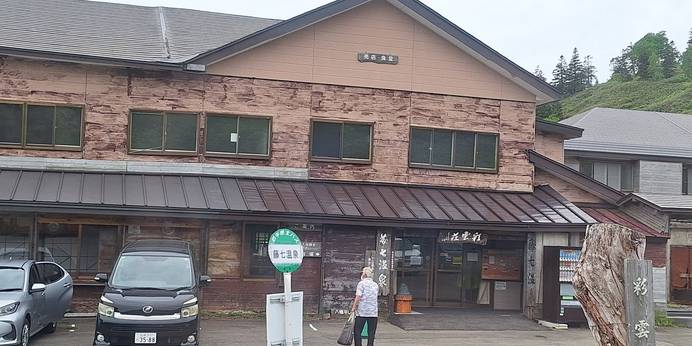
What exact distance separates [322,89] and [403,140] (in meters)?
2.85

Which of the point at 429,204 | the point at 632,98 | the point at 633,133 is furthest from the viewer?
the point at 632,98

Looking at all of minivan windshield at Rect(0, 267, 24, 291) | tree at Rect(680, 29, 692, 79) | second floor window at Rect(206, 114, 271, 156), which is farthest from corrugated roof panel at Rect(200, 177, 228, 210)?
tree at Rect(680, 29, 692, 79)

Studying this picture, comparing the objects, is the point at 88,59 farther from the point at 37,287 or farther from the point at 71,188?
the point at 37,287

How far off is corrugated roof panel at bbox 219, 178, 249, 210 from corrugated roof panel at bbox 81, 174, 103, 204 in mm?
3107

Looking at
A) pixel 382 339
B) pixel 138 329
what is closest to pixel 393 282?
pixel 382 339

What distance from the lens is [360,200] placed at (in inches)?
778

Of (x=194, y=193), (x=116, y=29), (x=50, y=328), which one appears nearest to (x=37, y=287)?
(x=50, y=328)

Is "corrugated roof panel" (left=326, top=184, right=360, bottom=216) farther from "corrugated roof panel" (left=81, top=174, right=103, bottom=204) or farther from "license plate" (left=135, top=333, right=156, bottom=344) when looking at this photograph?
"license plate" (left=135, top=333, right=156, bottom=344)

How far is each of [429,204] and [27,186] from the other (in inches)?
415

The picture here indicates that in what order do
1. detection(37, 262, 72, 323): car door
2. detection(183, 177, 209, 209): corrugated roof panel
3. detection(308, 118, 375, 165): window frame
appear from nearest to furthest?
detection(37, 262, 72, 323): car door, detection(183, 177, 209, 209): corrugated roof panel, detection(308, 118, 375, 165): window frame

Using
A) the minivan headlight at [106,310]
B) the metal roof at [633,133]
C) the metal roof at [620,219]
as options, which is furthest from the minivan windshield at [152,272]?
the metal roof at [633,133]

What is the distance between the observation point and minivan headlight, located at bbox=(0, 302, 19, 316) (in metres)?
12.2

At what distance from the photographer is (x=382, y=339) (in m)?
16.0

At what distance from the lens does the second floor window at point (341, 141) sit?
20.6 meters
